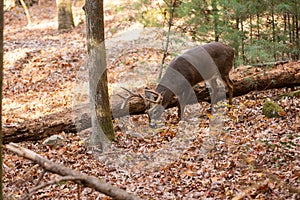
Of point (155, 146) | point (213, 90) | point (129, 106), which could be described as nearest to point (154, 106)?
point (129, 106)

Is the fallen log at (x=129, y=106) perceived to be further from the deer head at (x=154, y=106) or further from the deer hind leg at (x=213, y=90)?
the deer head at (x=154, y=106)

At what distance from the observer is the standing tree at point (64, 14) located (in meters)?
22.6

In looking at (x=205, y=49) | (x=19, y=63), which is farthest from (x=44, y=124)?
(x=19, y=63)

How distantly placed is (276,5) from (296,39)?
3.65 ft

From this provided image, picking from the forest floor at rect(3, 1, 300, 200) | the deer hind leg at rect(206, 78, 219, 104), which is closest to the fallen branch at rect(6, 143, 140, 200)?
the forest floor at rect(3, 1, 300, 200)

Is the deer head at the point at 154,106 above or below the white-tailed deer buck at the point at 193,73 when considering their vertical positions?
below

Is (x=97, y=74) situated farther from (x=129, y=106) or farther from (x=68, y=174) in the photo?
(x=68, y=174)

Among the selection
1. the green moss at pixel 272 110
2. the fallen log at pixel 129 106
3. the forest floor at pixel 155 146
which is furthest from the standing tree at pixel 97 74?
the green moss at pixel 272 110

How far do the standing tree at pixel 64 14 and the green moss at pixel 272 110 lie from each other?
1518 cm

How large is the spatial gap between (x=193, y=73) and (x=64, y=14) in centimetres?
1317

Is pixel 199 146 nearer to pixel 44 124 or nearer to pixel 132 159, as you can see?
pixel 132 159

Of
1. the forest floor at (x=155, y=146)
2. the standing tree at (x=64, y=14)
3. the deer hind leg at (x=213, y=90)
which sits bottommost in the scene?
the forest floor at (x=155, y=146)

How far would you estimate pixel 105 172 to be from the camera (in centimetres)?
834

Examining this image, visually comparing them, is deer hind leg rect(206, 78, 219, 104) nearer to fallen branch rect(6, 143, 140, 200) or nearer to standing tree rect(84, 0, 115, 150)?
standing tree rect(84, 0, 115, 150)
